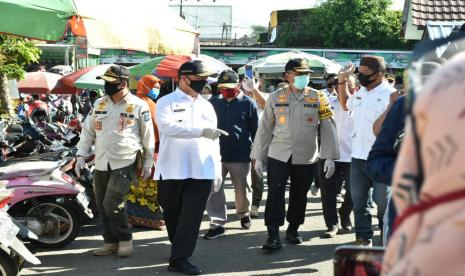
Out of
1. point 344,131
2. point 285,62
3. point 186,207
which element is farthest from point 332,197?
point 285,62

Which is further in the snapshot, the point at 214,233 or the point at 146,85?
the point at 146,85

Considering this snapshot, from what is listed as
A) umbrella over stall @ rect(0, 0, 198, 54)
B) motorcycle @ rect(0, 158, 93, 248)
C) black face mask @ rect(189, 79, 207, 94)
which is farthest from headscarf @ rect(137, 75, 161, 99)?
black face mask @ rect(189, 79, 207, 94)

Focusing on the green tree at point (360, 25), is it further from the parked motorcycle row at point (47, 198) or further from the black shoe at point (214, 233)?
the parked motorcycle row at point (47, 198)

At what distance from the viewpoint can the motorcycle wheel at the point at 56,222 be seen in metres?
6.21

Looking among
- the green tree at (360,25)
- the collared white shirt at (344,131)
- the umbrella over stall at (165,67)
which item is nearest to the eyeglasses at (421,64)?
the collared white shirt at (344,131)

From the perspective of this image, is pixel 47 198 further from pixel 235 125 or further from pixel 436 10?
pixel 436 10

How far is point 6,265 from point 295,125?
2.99m

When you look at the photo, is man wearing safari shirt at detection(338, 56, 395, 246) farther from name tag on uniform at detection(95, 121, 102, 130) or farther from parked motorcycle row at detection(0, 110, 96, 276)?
parked motorcycle row at detection(0, 110, 96, 276)

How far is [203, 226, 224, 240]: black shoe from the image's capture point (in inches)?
267

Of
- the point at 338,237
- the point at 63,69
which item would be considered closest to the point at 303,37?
the point at 63,69

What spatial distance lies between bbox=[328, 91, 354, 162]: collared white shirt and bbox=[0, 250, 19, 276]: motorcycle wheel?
12.5 feet

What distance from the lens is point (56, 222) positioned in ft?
20.5

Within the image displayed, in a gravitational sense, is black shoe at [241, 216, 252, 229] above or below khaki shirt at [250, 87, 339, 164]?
below

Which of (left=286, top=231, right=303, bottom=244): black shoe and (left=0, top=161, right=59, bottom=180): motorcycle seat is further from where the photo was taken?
(left=286, top=231, right=303, bottom=244): black shoe
